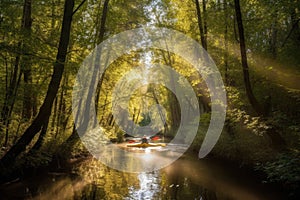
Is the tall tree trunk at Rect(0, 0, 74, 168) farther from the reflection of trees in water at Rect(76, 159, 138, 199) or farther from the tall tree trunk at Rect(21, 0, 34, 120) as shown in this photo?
the reflection of trees in water at Rect(76, 159, 138, 199)

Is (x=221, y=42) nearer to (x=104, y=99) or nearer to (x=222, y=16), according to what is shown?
(x=222, y=16)

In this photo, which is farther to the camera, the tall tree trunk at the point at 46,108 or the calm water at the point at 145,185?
the tall tree trunk at the point at 46,108

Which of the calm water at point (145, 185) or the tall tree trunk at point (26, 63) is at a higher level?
the tall tree trunk at point (26, 63)

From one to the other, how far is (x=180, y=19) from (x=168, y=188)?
13.5 metres

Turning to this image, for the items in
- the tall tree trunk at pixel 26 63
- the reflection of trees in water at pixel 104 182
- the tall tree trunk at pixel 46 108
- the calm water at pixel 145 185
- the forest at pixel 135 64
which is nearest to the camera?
the calm water at pixel 145 185

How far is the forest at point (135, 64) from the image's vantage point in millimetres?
9086

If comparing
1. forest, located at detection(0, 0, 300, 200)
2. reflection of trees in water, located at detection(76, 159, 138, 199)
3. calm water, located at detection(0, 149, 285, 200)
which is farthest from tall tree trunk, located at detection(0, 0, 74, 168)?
reflection of trees in water, located at detection(76, 159, 138, 199)

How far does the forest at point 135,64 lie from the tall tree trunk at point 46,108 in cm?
3

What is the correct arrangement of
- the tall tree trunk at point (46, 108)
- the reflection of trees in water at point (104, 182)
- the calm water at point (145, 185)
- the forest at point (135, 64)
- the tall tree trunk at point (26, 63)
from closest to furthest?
the calm water at point (145, 185) → the reflection of trees in water at point (104, 182) → the tall tree trunk at point (46, 108) → the forest at point (135, 64) → the tall tree trunk at point (26, 63)

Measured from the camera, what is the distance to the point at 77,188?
31.1ft

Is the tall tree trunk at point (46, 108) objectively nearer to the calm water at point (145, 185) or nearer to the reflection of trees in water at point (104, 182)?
the calm water at point (145, 185)

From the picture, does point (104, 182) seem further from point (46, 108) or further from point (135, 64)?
point (135, 64)

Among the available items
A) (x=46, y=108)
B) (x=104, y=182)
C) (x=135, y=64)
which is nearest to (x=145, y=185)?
(x=104, y=182)

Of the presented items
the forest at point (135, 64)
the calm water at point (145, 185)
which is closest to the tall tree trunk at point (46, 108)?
the forest at point (135, 64)
